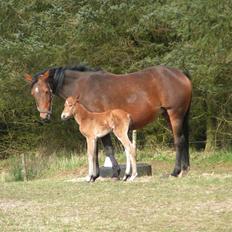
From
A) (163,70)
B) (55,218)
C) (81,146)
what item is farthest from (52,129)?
(55,218)

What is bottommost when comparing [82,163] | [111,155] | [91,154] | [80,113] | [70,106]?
[82,163]

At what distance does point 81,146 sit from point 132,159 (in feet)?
35.2

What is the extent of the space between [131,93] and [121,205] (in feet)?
11.4

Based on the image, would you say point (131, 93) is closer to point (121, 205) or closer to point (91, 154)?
point (91, 154)

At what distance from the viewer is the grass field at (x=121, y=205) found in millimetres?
6980

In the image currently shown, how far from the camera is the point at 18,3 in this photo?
2048cm

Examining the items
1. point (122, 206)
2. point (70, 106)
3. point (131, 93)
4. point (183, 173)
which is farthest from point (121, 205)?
point (131, 93)

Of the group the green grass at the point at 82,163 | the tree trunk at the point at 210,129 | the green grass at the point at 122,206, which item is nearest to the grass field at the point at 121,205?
the green grass at the point at 122,206

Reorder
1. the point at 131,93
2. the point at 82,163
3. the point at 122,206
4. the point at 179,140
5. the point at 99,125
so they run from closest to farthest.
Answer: the point at 122,206 < the point at 99,125 < the point at 131,93 < the point at 179,140 < the point at 82,163

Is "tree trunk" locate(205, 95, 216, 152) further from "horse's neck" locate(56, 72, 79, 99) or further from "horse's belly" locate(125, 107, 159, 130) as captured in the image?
"horse's neck" locate(56, 72, 79, 99)

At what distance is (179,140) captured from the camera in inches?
448

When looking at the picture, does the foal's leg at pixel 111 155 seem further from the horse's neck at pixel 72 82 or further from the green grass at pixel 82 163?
the green grass at pixel 82 163

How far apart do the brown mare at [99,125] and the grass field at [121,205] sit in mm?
400

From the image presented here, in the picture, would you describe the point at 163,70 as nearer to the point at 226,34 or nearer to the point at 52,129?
the point at 226,34
